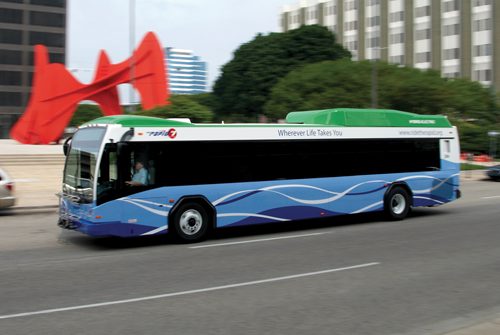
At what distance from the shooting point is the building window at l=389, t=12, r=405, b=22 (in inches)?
3208

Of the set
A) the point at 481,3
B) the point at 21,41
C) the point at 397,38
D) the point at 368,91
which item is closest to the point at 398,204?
the point at 368,91

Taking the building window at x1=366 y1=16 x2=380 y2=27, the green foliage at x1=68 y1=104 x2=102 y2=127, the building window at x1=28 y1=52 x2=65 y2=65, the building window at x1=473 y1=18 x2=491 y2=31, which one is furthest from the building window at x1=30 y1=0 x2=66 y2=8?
the building window at x1=473 y1=18 x2=491 y2=31

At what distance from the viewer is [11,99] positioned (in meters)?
108

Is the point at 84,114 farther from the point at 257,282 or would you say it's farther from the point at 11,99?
the point at 257,282

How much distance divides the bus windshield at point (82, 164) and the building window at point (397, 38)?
2986 inches

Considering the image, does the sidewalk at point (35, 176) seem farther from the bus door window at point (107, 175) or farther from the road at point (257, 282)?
the bus door window at point (107, 175)

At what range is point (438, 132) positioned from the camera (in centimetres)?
1645

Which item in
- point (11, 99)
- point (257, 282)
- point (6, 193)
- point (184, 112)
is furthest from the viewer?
point (11, 99)

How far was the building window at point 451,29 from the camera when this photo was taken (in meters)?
75.0

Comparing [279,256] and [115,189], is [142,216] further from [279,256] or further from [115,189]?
[279,256]

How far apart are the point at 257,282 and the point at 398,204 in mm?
8346

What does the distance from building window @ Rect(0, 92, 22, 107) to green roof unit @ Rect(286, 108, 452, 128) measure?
102661mm

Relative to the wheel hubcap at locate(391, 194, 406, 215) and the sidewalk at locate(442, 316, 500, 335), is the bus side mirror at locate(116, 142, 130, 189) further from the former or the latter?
the wheel hubcap at locate(391, 194, 406, 215)

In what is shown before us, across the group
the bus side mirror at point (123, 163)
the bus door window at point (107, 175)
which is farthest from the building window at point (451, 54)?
the bus door window at point (107, 175)
